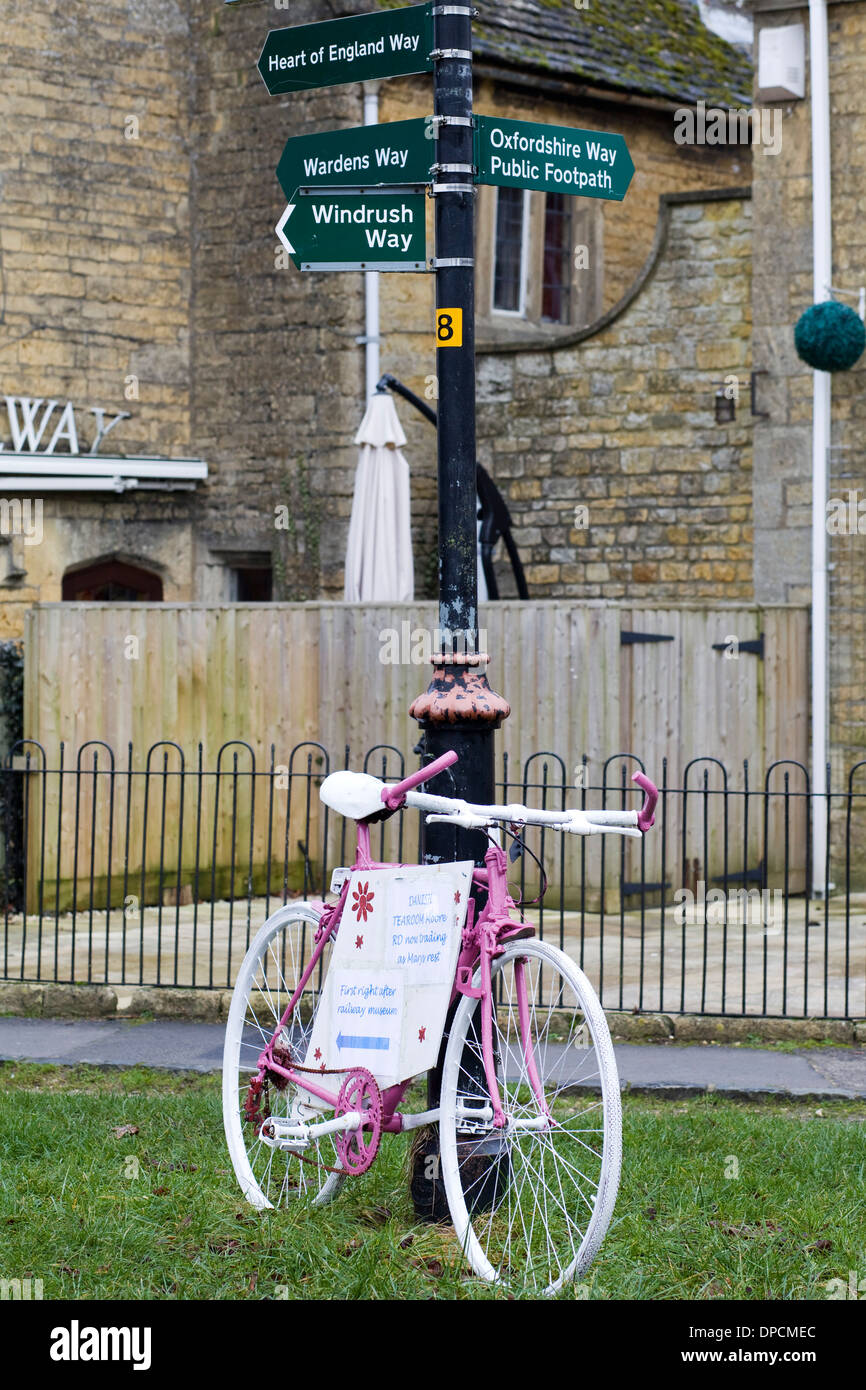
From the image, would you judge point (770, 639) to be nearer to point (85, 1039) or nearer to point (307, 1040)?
point (85, 1039)

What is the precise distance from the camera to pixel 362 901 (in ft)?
16.2

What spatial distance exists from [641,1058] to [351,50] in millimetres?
4373

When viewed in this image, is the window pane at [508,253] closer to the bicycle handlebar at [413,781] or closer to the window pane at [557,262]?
the window pane at [557,262]

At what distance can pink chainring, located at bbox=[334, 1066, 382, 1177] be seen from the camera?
15.5 feet

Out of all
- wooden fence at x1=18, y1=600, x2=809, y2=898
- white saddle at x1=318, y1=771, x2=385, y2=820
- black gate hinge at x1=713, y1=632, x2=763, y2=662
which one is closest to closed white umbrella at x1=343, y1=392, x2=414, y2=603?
wooden fence at x1=18, y1=600, x2=809, y2=898

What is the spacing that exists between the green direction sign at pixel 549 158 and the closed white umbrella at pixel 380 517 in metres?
7.65

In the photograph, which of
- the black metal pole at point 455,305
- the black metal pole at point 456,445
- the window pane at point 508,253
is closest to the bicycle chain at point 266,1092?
the black metal pole at point 456,445

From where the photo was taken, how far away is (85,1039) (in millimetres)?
8000

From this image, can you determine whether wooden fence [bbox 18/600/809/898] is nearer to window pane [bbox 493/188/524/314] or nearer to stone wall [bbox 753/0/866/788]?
stone wall [bbox 753/0/866/788]

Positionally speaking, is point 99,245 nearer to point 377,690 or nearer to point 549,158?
point 377,690

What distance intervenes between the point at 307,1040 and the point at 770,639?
7.66 meters

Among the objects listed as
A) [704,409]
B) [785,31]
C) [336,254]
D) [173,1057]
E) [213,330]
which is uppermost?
[785,31]

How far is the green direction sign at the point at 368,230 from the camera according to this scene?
18.0 ft
